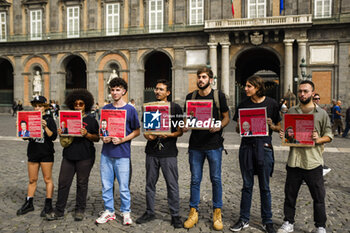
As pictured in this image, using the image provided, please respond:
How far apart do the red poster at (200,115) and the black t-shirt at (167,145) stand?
194 mm

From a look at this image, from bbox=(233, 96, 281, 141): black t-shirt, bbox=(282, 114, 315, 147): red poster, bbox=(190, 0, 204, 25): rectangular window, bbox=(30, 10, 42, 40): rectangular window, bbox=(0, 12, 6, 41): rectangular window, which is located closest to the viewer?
bbox=(282, 114, 315, 147): red poster

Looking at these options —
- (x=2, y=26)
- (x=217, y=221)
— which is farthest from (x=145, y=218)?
(x=2, y=26)

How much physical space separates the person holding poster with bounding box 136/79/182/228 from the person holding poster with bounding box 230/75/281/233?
88 cm

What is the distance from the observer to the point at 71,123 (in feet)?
14.7

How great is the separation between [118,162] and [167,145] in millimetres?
733

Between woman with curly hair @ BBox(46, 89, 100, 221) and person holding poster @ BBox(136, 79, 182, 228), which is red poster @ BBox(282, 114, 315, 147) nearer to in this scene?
person holding poster @ BBox(136, 79, 182, 228)

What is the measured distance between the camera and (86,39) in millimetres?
28969

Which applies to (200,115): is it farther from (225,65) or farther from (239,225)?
(225,65)

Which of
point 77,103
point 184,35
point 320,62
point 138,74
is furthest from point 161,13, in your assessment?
point 77,103

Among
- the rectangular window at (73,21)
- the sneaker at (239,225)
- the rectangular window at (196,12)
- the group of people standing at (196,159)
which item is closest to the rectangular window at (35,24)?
the rectangular window at (73,21)

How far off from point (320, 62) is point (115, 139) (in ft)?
77.8

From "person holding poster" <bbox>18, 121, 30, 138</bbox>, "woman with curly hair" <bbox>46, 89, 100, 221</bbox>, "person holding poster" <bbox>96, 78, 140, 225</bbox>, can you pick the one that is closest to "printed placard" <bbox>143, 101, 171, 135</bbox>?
"person holding poster" <bbox>96, 78, 140, 225</bbox>

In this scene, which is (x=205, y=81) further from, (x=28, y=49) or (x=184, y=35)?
(x=28, y=49)

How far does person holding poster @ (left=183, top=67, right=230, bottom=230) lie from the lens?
438cm
